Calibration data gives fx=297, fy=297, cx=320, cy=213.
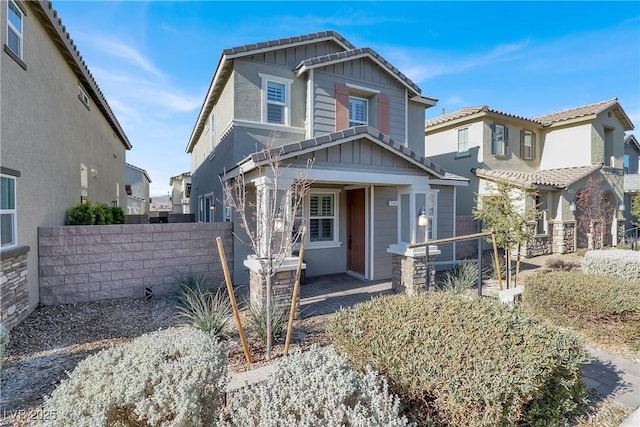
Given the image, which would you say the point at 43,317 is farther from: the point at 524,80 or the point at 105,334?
the point at 524,80

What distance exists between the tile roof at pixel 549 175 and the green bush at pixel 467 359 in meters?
11.7

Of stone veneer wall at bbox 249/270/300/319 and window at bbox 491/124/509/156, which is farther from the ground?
window at bbox 491/124/509/156

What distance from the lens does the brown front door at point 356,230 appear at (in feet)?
31.9

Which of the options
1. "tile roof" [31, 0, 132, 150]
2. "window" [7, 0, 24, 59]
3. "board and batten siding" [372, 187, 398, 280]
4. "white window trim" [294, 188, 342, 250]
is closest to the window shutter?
"board and batten siding" [372, 187, 398, 280]

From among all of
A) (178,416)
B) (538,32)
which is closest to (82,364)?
(178,416)

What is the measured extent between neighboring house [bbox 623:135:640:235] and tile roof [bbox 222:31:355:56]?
2064cm

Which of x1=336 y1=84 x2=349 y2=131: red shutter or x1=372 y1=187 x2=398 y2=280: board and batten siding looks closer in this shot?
x1=372 y1=187 x2=398 y2=280: board and batten siding

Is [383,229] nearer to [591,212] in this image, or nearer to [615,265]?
[615,265]

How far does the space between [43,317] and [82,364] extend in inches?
183

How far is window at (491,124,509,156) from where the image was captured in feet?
49.9

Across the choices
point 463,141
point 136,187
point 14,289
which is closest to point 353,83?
point 463,141

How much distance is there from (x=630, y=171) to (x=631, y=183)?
3.76 meters

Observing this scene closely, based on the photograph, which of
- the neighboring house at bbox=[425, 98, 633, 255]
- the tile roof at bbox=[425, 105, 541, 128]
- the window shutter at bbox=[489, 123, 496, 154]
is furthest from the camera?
the window shutter at bbox=[489, 123, 496, 154]

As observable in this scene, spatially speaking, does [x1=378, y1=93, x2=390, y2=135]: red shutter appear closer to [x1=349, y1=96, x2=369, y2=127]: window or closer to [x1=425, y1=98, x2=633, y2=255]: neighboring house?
[x1=349, y1=96, x2=369, y2=127]: window
